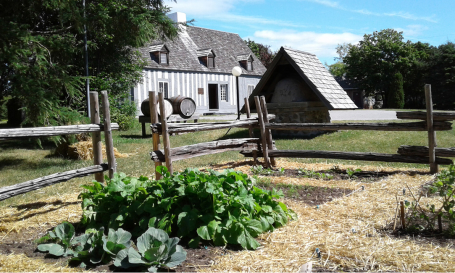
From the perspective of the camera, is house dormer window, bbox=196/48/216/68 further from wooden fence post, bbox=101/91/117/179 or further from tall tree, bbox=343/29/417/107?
wooden fence post, bbox=101/91/117/179

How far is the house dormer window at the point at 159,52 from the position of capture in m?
25.7

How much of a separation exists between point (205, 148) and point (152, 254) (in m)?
4.58

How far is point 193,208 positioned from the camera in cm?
409

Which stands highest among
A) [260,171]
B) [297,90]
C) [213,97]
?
[213,97]

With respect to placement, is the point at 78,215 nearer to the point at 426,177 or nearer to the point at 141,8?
the point at 426,177

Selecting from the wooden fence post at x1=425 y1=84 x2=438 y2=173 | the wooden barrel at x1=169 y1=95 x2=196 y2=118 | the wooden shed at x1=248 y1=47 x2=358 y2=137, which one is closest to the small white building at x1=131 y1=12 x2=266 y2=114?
the wooden barrel at x1=169 y1=95 x2=196 y2=118

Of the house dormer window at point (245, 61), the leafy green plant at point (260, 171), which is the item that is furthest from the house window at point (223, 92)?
the leafy green plant at point (260, 171)

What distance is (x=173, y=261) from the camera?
3.41m

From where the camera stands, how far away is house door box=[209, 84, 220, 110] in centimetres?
3075

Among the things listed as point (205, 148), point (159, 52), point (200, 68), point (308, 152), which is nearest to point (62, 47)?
point (205, 148)

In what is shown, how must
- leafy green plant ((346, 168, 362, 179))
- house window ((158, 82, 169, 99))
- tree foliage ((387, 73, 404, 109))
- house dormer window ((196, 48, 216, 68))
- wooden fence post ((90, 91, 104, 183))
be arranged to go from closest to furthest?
wooden fence post ((90, 91, 104, 183)) < leafy green plant ((346, 168, 362, 179)) < house window ((158, 82, 169, 99)) < house dormer window ((196, 48, 216, 68)) < tree foliage ((387, 73, 404, 109))

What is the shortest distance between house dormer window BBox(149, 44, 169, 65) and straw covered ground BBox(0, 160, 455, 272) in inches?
813

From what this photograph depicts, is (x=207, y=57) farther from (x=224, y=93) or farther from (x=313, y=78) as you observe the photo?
(x=313, y=78)

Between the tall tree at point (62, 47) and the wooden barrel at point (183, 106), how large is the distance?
277cm
